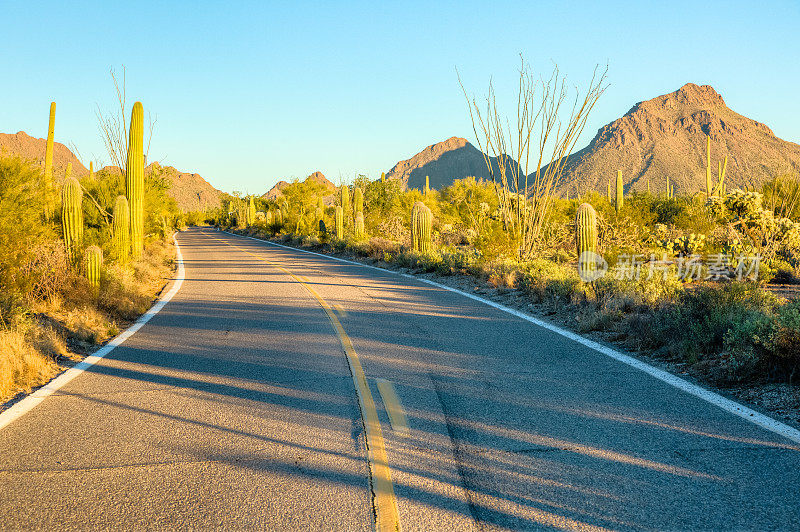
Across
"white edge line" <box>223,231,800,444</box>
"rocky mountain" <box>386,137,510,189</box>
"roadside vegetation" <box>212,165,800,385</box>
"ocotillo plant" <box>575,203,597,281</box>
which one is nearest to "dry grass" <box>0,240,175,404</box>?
"white edge line" <box>223,231,800,444</box>

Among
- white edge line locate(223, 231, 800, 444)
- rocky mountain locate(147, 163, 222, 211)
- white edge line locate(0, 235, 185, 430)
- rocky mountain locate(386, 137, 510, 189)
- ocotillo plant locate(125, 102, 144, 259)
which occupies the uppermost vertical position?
rocky mountain locate(386, 137, 510, 189)

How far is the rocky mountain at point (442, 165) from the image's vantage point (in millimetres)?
155375

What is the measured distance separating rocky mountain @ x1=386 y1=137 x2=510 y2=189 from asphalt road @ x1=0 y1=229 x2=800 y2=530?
470ft

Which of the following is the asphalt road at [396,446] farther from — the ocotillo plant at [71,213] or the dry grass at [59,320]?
the ocotillo plant at [71,213]

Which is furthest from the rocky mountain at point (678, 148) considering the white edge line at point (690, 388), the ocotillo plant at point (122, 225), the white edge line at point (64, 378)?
the white edge line at point (64, 378)

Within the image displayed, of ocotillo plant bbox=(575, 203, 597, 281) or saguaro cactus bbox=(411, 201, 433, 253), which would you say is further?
saguaro cactus bbox=(411, 201, 433, 253)

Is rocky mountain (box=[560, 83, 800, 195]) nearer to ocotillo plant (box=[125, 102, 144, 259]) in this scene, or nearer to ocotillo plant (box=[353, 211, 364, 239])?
ocotillo plant (box=[353, 211, 364, 239])

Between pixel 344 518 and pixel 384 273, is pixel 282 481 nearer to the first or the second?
pixel 344 518

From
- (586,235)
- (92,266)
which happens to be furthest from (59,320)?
(586,235)

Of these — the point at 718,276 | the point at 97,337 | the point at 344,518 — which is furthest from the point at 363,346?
the point at 718,276

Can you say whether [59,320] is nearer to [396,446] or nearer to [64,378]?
[64,378]

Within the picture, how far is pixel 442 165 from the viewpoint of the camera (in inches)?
6457

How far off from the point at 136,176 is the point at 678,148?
8557cm

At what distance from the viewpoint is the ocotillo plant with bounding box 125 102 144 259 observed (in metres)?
18.2
